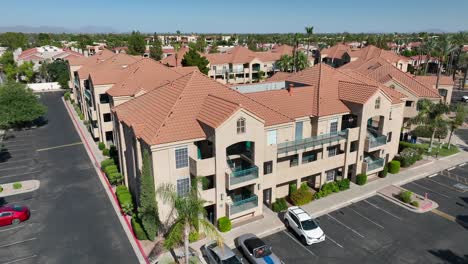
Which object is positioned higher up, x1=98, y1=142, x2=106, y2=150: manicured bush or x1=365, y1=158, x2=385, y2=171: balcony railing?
x1=365, y1=158, x2=385, y2=171: balcony railing

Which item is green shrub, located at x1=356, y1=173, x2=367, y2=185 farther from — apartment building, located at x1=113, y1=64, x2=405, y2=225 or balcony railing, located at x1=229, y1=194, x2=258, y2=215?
balcony railing, located at x1=229, y1=194, x2=258, y2=215

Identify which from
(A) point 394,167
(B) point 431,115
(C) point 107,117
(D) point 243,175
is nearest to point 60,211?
(C) point 107,117

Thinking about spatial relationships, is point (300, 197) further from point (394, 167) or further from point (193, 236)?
point (394, 167)

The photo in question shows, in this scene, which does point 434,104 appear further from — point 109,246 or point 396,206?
point 109,246

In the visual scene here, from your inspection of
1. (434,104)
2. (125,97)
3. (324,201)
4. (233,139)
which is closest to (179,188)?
(233,139)

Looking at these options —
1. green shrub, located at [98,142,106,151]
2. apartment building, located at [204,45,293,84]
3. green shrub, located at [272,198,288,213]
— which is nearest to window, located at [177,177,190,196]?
green shrub, located at [272,198,288,213]
